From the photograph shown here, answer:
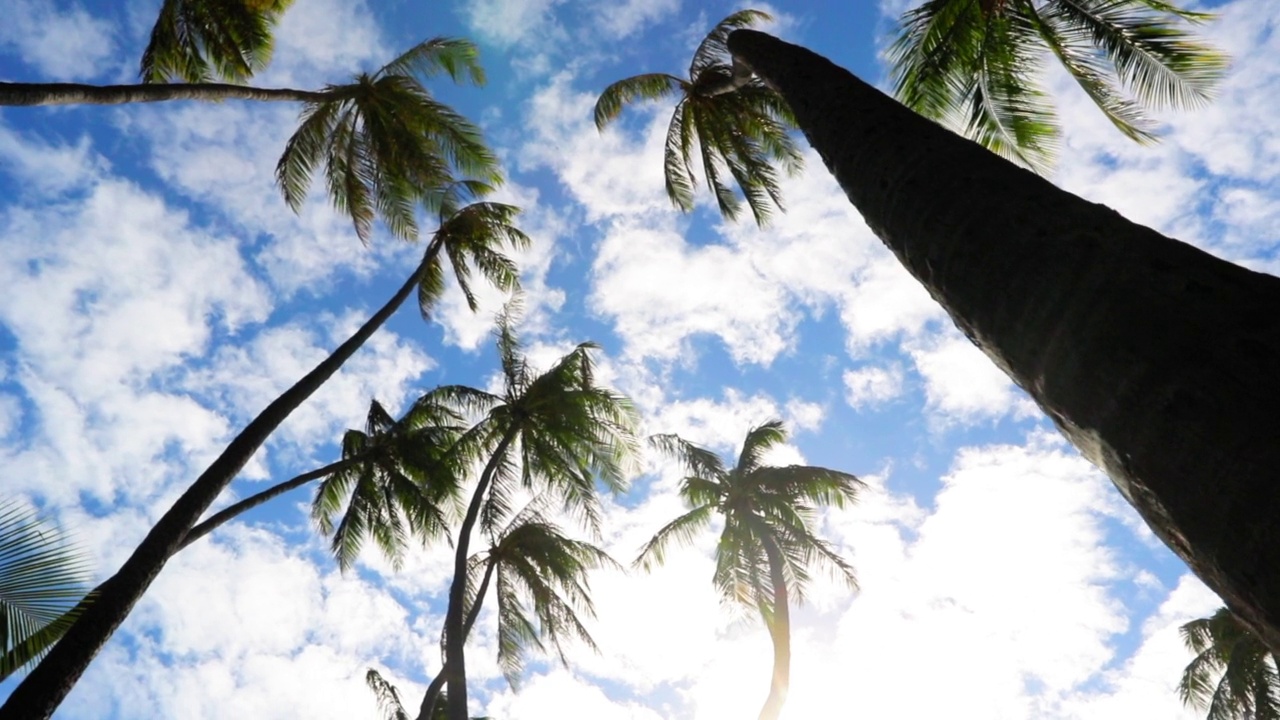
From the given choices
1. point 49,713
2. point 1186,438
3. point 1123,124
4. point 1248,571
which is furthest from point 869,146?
point 49,713

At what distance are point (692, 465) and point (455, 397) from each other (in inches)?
267

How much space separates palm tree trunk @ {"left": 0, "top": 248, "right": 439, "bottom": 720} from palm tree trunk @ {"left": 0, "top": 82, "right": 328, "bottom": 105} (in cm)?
426

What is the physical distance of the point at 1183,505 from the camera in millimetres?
1340

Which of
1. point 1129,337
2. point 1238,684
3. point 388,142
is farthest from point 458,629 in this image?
point 1238,684

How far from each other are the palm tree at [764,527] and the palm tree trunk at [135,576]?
11.0 m

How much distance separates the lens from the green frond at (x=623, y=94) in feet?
42.0

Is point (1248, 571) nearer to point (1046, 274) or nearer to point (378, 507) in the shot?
point (1046, 274)

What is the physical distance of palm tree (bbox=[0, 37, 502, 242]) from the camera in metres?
12.7

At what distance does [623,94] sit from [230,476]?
858cm

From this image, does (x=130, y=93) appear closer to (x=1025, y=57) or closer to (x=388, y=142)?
(x=388, y=142)

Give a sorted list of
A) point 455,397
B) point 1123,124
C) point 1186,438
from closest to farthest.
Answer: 1. point 1186,438
2. point 1123,124
3. point 455,397

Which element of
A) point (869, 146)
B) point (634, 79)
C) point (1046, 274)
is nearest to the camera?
point (1046, 274)

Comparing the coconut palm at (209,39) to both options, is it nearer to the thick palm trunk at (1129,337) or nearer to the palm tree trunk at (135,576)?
the palm tree trunk at (135,576)

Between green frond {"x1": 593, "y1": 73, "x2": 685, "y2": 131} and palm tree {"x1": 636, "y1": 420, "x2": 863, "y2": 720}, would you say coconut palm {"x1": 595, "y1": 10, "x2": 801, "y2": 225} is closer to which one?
green frond {"x1": 593, "y1": 73, "x2": 685, "y2": 131}
